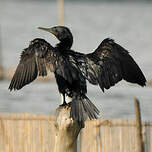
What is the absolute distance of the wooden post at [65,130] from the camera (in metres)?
7.17

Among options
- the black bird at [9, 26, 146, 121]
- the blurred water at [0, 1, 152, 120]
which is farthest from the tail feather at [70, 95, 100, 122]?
the blurred water at [0, 1, 152, 120]

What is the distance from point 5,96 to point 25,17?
2739 cm

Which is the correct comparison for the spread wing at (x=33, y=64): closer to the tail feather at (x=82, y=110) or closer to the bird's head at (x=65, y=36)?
the bird's head at (x=65, y=36)

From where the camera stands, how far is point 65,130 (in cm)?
718

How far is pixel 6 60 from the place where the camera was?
2689cm

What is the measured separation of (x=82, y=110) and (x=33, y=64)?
0.80 metres

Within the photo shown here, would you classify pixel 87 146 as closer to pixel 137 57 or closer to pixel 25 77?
pixel 25 77

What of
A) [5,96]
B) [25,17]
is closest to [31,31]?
[25,17]

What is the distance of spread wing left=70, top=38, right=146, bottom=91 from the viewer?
309 inches

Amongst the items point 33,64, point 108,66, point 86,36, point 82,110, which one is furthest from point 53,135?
point 86,36

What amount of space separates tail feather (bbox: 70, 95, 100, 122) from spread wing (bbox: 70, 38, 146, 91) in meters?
0.36

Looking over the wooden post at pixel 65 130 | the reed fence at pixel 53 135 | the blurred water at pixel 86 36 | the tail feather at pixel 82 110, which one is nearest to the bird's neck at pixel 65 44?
the tail feather at pixel 82 110

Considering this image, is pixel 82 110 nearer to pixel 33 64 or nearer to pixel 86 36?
pixel 33 64

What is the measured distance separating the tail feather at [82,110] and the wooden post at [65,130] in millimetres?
65
